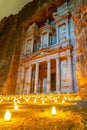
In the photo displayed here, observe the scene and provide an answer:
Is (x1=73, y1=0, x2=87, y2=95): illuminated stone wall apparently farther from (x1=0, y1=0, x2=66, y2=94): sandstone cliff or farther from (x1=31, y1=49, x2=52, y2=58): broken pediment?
(x1=0, y1=0, x2=66, y2=94): sandstone cliff

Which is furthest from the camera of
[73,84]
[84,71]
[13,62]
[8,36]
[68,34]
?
[8,36]

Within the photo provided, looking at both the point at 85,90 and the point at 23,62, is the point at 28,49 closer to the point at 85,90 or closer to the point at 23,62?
the point at 23,62

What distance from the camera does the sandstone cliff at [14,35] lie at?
18.4m

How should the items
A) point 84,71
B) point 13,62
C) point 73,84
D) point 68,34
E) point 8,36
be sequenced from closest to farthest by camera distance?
point 84,71, point 73,84, point 68,34, point 13,62, point 8,36

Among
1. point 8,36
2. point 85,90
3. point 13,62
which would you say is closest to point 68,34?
point 13,62

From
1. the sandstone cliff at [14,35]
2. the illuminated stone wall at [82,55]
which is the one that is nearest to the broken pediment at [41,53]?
the sandstone cliff at [14,35]

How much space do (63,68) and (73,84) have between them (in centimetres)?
283

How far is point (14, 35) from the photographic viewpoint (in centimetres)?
2355

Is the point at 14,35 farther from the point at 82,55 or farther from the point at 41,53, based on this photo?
the point at 82,55

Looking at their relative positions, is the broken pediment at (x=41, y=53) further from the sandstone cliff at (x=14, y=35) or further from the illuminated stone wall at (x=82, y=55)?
the illuminated stone wall at (x=82, y=55)

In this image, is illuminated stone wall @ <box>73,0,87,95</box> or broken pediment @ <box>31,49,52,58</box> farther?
broken pediment @ <box>31,49,52,58</box>

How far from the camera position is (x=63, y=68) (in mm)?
15922

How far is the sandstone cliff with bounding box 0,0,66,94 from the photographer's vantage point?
18.4m

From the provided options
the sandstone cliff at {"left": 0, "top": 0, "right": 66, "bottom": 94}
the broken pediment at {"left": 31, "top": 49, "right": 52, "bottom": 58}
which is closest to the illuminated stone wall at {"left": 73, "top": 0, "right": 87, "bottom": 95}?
the broken pediment at {"left": 31, "top": 49, "right": 52, "bottom": 58}
